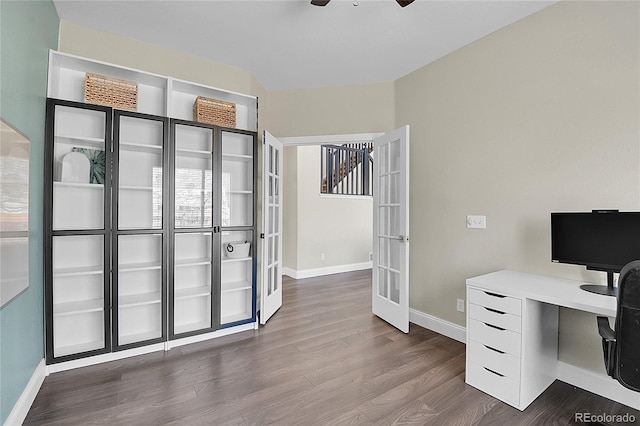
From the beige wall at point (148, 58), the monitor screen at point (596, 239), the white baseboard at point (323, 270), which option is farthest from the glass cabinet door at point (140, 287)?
the monitor screen at point (596, 239)

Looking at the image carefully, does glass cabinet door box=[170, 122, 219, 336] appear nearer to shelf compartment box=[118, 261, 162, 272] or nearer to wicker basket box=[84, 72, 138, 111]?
shelf compartment box=[118, 261, 162, 272]

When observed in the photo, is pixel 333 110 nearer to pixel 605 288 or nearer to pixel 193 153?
pixel 193 153

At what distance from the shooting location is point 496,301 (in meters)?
2.08

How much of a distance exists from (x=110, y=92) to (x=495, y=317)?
341cm

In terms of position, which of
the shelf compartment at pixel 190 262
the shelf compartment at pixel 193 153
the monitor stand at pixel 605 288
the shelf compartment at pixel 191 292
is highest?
the shelf compartment at pixel 193 153

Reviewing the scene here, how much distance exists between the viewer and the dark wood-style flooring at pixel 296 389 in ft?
6.16

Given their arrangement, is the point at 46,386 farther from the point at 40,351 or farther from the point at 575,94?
the point at 575,94

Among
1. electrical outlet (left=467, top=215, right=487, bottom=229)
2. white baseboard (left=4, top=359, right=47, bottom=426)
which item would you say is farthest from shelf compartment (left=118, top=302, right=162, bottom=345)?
electrical outlet (left=467, top=215, right=487, bottom=229)

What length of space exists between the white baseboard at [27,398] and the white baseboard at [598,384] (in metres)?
3.48

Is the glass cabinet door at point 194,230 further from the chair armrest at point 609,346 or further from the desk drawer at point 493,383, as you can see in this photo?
the chair armrest at point 609,346

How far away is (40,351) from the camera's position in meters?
2.22

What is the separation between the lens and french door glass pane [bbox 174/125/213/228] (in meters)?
2.96

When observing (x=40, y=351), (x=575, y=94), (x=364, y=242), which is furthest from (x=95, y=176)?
(x=364, y=242)

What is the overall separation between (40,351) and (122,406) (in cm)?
83
